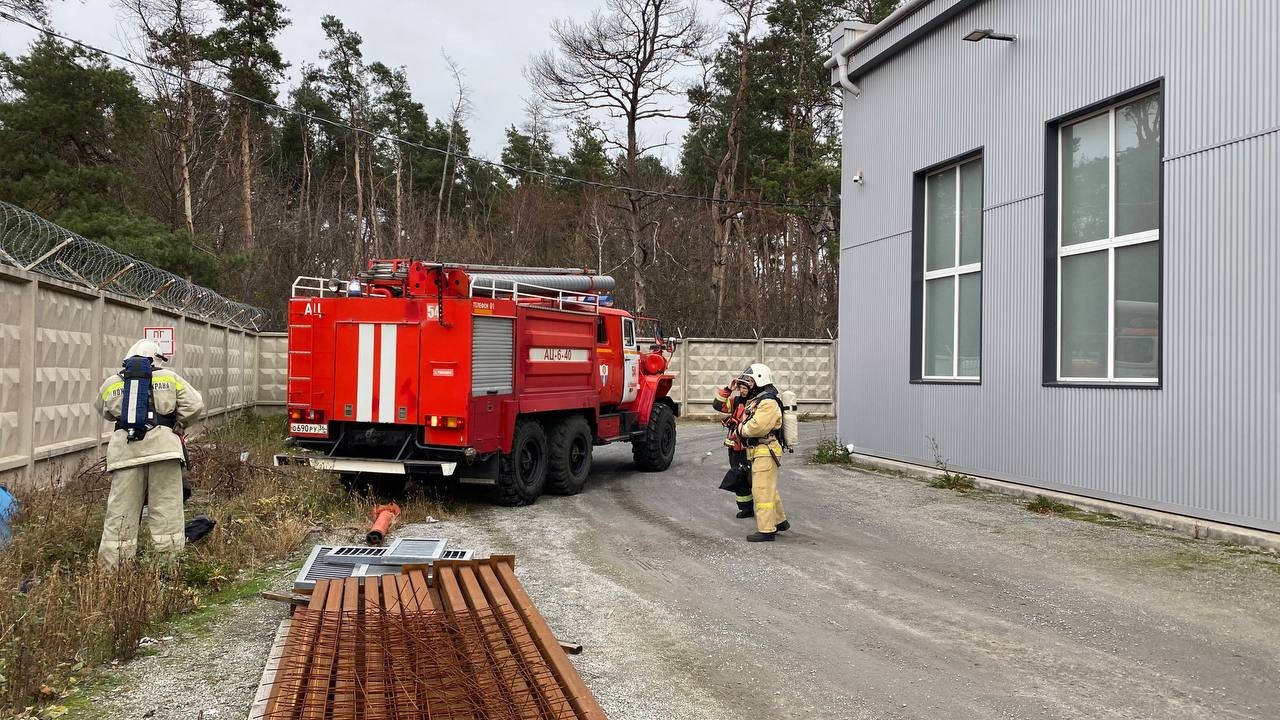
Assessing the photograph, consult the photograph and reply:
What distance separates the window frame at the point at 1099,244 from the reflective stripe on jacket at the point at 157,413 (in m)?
9.03

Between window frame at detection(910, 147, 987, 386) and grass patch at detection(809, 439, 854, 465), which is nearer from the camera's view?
window frame at detection(910, 147, 987, 386)

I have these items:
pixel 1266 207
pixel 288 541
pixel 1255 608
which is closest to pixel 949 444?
pixel 1266 207

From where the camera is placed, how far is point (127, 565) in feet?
19.1

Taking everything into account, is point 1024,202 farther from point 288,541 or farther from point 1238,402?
point 288,541

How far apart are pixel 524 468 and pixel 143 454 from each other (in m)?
4.68

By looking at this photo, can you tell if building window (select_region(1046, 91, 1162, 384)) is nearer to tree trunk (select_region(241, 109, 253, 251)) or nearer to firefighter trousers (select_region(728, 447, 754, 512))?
firefighter trousers (select_region(728, 447, 754, 512))

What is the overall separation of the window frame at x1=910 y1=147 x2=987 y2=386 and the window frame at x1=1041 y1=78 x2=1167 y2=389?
1.22m

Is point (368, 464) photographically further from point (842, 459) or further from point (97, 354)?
point (842, 459)

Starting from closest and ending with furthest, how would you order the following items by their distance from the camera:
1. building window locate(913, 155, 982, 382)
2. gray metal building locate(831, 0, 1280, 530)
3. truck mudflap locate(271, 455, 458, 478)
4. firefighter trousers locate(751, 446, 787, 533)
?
gray metal building locate(831, 0, 1280, 530), firefighter trousers locate(751, 446, 787, 533), truck mudflap locate(271, 455, 458, 478), building window locate(913, 155, 982, 382)

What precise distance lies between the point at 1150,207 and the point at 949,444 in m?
4.16

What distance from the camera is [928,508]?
34.6ft

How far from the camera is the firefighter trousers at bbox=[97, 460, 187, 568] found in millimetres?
6410

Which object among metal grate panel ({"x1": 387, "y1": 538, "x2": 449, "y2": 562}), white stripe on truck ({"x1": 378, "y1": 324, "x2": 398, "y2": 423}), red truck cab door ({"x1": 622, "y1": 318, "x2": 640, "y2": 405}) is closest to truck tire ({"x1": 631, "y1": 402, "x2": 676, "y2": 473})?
red truck cab door ({"x1": 622, "y1": 318, "x2": 640, "y2": 405})

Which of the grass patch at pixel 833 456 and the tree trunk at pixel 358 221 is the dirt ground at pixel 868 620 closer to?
the grass patch at pixel 833 456
